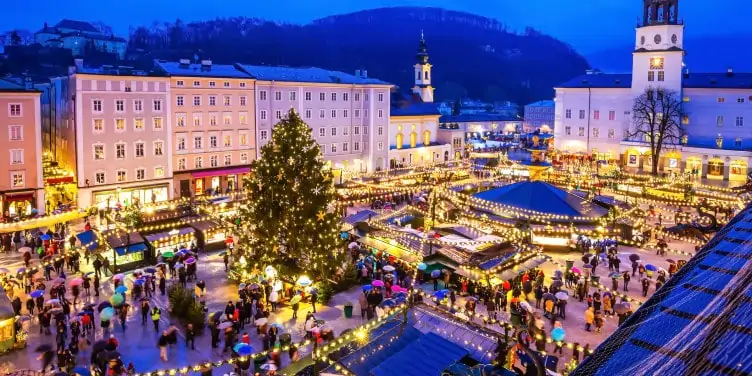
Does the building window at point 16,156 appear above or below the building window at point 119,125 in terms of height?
below

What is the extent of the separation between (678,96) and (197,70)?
4599cm

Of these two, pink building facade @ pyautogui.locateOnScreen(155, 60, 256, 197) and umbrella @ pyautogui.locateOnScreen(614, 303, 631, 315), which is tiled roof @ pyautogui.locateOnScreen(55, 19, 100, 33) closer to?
Result: pink building facade @ pyautogui.locateOnScreen(155, 60, 256, 197)

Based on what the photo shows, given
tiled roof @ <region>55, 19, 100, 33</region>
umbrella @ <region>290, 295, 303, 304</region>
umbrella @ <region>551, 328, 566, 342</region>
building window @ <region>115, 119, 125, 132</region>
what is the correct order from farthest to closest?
tiled roof @ <region>55, 19, 100, 33</region>
building window @ <region>115, 119, 125, 132</region>
umbrella @ <region>290, 295, 303, 304</region>
umbrella @ <region>551, 328, 566, 342</region>

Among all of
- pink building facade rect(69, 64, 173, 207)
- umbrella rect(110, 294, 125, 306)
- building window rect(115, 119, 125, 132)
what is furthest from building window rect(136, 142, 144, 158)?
umbrella rect(110, 294, 125, 306)

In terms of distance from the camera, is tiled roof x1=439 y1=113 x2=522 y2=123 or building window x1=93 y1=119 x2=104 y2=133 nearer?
building window x1=93 y1=119 x2=104 y2=133

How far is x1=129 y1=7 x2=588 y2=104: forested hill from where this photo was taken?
396 ft

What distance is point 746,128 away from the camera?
5481 cm

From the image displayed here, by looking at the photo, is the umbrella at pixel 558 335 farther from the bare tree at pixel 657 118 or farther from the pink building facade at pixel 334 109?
the bare tree at pixel 657 118

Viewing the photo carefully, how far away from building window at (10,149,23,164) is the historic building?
52507mm

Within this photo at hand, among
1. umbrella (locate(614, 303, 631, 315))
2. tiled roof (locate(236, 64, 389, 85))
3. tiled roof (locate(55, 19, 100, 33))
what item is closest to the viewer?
umbrella (locate(614, 303, 631, 315))

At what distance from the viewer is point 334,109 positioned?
5412cm

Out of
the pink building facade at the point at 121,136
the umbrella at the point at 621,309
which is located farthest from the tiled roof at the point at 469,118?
the umbrella at the point at 621,309

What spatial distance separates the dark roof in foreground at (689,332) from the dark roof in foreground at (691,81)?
5393 cm

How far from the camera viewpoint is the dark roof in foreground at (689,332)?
654 cm
